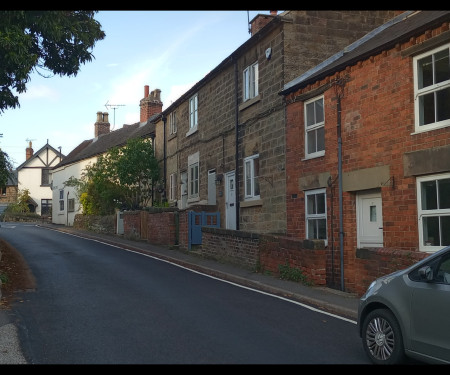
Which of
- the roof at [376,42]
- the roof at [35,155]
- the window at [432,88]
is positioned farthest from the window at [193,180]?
the roof at [35,155]

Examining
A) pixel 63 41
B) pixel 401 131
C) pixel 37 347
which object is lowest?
pixel 37 347

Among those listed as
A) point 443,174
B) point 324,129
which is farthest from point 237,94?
point 443,174

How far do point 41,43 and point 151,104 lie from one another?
26.4 meters

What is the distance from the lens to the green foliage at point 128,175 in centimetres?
2662

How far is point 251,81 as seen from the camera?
1759 cm

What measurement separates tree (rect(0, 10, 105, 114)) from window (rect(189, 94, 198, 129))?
11.6 m

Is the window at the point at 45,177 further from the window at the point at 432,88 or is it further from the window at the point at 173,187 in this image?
the window at the point at 432,88

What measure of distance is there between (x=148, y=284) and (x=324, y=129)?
5827 millimetres

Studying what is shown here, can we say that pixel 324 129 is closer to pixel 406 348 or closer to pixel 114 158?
pixel 406 348

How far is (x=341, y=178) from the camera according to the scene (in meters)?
12.4

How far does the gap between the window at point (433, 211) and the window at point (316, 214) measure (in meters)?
3.10

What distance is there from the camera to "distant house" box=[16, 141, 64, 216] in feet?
→ 193

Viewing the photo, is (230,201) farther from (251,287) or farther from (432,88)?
(432,88)

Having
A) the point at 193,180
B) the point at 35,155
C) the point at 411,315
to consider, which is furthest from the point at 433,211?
the point at 35,155
